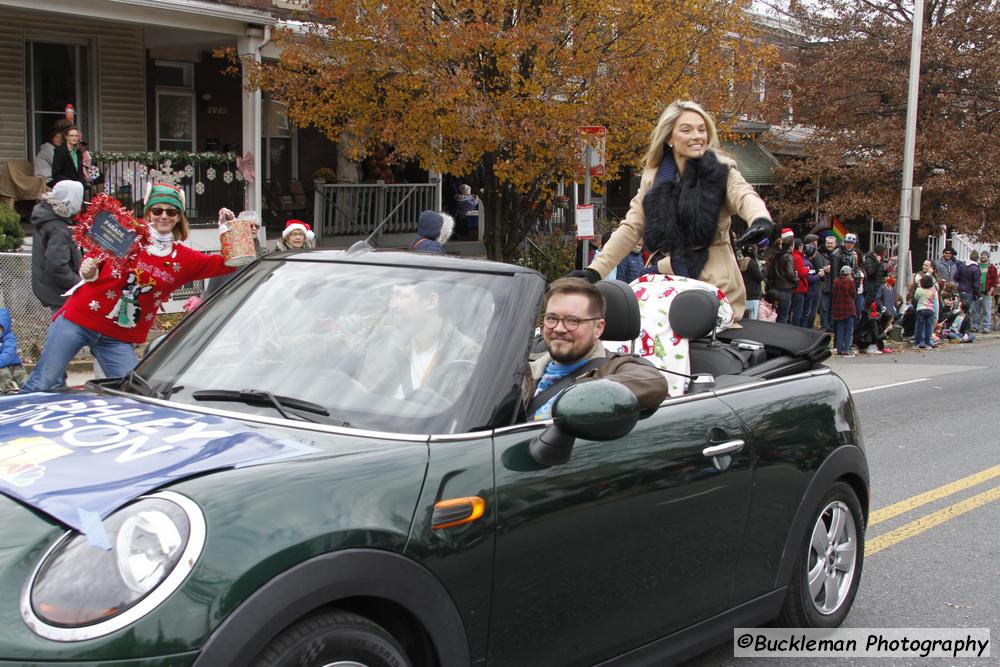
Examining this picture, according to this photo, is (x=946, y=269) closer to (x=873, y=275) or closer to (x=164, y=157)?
(x=873, y=275)

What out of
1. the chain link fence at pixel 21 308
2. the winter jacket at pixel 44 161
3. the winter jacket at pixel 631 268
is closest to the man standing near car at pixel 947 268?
the winter jacket at pixel 631 268

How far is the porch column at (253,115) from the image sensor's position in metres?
16.4

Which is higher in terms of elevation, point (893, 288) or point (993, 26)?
point (993, 26)

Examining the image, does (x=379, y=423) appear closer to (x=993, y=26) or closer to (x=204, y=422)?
(x=204, y=422)

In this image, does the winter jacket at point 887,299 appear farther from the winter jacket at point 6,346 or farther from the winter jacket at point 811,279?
the winter jacket at point 6,346

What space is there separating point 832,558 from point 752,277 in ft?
31.4

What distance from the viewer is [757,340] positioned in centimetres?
507

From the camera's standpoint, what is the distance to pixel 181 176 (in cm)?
1636

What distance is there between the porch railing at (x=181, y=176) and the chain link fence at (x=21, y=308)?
3.85m

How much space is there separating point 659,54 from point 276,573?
13694 millimetres

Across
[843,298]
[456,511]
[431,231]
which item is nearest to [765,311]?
[843,298]

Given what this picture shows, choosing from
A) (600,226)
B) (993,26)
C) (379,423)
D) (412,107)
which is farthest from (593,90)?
(993,26)

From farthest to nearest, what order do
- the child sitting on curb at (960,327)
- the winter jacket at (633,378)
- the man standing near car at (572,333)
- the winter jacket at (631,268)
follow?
the child sitting on curb at (960,327) < the winter jacket at (631,268) < the man standing near car at (572,333) < the winter jacket at (633,378)

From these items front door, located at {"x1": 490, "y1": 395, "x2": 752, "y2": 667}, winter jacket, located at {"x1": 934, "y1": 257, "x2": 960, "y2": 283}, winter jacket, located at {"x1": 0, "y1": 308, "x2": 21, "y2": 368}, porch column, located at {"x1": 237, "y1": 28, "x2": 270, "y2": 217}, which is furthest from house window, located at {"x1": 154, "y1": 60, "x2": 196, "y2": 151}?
front door, located at {"x1": 490, "y1": 395, "x2": 752, "y2": 667}
